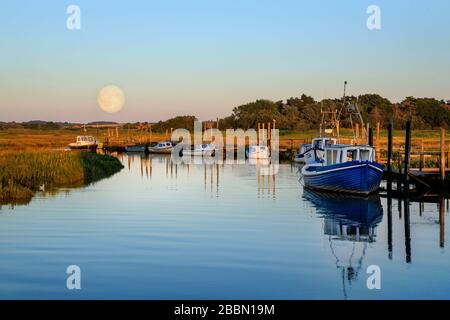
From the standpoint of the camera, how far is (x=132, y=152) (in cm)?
10450

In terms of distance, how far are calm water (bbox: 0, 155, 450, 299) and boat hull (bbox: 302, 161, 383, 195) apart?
124 cm

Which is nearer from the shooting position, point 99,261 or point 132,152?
point 99,261

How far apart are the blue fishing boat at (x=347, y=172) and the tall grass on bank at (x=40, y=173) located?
15.2 meters

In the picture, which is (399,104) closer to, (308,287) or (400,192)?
(400,192)

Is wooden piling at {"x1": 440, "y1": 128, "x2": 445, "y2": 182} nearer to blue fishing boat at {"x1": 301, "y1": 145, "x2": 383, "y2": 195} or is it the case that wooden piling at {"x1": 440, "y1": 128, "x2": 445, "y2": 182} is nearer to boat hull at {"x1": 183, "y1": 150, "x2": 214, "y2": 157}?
blue fishing boat at {"x1": 301, "y1": 145, "x2": 383, "y2": 195}

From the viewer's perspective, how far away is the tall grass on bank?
36.7 meters

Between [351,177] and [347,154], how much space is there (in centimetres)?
352

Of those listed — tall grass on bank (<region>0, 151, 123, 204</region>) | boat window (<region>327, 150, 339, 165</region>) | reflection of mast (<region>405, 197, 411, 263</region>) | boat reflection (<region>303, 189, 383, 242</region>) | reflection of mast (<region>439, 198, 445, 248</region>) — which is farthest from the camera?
boat window (<region>327, 150, 339, 165</region>)

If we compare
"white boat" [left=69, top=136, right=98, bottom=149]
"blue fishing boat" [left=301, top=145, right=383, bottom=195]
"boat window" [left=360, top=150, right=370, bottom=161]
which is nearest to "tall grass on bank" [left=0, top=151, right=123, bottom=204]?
"blue fishing boat" [left=301, top=145, right=383, bottom=195]

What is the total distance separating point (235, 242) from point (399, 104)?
133739 mm

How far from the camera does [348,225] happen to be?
92.8ft

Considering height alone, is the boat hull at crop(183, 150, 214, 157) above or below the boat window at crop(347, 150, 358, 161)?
below
